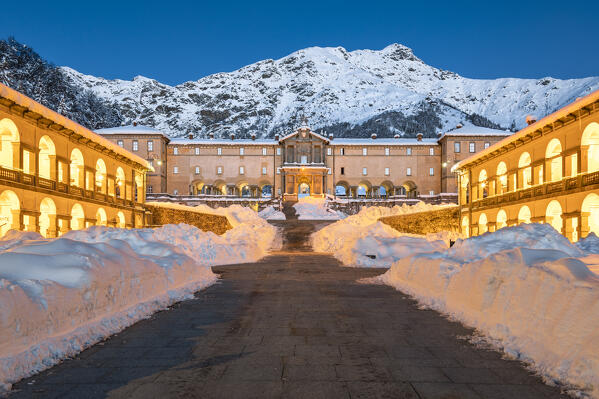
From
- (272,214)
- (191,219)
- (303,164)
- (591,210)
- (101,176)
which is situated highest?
(303,164)

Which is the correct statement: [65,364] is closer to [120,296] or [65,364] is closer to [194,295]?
[120,296]

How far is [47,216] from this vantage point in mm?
27328

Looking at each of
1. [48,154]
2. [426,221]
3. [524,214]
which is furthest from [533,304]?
[426,221]

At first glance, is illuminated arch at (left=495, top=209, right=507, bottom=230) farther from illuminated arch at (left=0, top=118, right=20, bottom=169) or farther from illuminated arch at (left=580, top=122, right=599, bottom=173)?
illuminated arch at (left=0, top=118, right=20, bottom=169)

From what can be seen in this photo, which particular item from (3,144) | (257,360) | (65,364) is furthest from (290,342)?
(3,144)

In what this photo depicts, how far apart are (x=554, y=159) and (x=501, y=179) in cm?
670

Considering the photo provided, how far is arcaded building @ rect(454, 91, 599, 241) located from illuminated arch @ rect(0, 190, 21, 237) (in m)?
28.6

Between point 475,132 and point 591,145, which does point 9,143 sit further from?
point 475,132

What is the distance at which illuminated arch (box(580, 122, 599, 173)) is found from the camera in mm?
22453

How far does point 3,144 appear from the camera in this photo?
81.1 ft

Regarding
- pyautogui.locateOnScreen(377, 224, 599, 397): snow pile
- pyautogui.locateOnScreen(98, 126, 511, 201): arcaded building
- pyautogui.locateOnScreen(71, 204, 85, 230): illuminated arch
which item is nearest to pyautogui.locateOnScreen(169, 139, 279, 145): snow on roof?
pyautogui.locateOnScreen(98, 126, 511, 201): arcaded building

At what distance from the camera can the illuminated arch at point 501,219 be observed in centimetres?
3230

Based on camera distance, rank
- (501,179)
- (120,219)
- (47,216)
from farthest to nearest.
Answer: (120,219)
(501,179)
(47,216)

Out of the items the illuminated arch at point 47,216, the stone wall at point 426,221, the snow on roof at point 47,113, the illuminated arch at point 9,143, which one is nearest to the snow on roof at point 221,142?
the snow on roof at point 47,113
